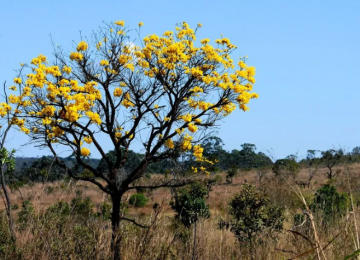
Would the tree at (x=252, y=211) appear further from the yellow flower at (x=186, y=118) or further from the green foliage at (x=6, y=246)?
the green foliage at (x=6, y=246)

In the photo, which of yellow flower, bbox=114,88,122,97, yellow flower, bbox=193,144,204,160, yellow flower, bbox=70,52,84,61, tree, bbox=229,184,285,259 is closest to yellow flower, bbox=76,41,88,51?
yellow flower, bbox=70,52,84,61

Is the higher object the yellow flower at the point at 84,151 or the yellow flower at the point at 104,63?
the yellow flower at the point at 104,63

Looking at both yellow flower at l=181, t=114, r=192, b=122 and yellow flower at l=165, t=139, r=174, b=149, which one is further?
yellow flower at l=165, t=139, r=174, b=149

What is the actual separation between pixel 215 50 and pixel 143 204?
15050 millimetres

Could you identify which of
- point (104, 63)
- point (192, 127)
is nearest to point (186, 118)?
point (192, 127)

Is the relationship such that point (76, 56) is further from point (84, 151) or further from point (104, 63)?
point (84, 151)

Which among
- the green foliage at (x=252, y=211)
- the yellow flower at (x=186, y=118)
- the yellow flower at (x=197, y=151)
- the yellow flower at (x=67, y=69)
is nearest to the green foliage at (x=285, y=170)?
the green foliage at (x=252, y=211)

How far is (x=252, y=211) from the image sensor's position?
10.3 meters

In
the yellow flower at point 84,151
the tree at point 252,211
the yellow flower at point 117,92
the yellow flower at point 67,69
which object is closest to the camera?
the yellow flower at point 84,151

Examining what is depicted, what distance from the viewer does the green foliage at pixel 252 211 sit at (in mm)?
10039

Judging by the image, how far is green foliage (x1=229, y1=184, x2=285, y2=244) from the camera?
32.9ft

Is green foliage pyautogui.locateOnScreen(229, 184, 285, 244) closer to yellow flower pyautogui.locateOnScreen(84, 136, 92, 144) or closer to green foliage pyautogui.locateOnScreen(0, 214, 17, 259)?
yellow flower pyautogui.locateOnScreen(84, 136, 92, 144)

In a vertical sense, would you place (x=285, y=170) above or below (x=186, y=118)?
below

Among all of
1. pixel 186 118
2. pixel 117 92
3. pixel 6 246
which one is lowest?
pixel 6 246
